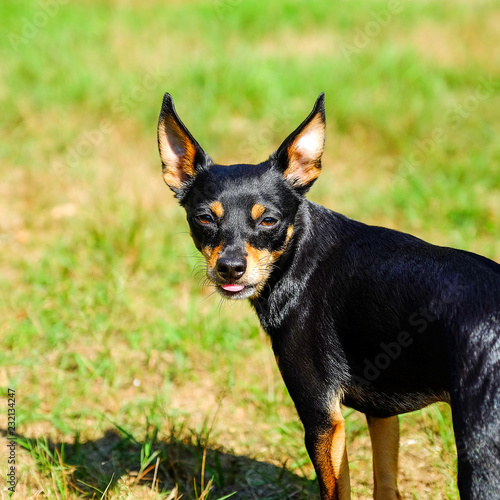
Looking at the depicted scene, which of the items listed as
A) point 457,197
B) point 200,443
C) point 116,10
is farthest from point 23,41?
point 200,443

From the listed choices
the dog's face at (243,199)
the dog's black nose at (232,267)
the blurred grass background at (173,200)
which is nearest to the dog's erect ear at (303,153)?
the dog's face at (243,199)

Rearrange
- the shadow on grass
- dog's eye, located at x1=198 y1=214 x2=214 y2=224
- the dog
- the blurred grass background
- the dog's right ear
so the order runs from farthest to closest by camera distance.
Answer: the blurred grass background → the shadow on grass → the dog's right ear → dog's eye, located at x1=198 y1=214 x2=214 y2=224 → the dog

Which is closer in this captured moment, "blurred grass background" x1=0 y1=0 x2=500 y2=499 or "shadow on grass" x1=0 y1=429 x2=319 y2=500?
"shadow on grass" x1=0 y1=429 x2=319 y2=500

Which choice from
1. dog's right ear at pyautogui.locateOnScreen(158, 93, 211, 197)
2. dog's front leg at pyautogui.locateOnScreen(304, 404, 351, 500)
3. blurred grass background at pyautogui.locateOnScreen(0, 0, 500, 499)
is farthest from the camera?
blurred grass background at pyautogui.locateOnScreen(0, 0, 500, 499)

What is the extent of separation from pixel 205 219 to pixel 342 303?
80 centimetres

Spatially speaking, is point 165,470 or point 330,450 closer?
point 330,450

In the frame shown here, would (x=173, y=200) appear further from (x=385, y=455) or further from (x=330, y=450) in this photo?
(x=330, y=450)

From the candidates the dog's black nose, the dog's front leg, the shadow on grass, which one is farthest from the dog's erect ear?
the shadow on grass

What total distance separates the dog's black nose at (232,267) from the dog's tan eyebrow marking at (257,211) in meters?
0.25

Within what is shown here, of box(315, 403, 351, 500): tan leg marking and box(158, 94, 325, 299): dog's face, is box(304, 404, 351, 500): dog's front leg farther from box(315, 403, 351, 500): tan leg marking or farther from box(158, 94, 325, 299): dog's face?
box(158, 94, 325, 299): dog's face

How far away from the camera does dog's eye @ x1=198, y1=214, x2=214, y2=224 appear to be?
3.17m

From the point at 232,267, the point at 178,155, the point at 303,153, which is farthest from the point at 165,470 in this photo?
the point at 303,153

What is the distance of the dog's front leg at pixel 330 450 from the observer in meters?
2.87

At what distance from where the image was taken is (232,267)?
2939 millimetres
